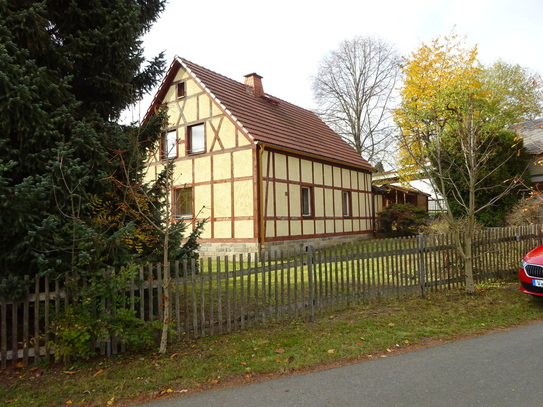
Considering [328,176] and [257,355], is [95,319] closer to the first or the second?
[257,355]

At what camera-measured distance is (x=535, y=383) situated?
3693 millimetres

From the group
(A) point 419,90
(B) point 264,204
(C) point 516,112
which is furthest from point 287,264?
(C) point 516,112

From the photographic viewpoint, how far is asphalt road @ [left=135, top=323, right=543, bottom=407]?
3432mm

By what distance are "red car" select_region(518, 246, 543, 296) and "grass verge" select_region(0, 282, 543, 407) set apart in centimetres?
32

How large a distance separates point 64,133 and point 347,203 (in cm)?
1565

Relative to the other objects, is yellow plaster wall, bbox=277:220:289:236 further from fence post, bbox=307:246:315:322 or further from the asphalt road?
the asphalt road

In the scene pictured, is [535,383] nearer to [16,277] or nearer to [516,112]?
[16,277]

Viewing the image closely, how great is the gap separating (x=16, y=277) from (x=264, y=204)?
396 inches

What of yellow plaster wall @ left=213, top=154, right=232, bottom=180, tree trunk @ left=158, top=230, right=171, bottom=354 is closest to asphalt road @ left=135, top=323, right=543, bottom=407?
tree trunk @ left=158, top=230, right=171, bottom=354

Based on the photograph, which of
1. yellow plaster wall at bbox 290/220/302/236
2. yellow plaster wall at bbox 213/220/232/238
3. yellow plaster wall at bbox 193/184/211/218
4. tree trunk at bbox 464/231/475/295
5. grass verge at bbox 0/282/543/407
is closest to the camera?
grass verge at bbox 0/282/543/407

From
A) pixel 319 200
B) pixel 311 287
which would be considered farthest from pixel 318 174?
pixel 311 287

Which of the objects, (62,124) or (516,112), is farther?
(516,112)

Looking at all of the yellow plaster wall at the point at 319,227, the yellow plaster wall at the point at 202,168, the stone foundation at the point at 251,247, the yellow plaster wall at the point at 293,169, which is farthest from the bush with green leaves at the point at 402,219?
the yellow plaster wall at the point at 202,168

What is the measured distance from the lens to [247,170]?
1403 centimetres
